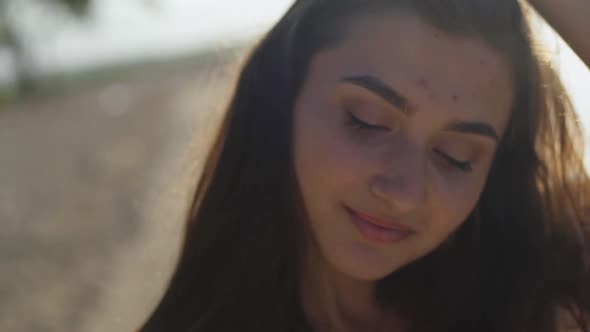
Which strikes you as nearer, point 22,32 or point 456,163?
point 456,163

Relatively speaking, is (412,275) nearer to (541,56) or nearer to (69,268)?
(541,56)

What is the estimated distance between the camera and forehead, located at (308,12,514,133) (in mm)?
1372

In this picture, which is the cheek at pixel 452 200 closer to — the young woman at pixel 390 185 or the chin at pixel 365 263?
the young woman at pixel 390 185

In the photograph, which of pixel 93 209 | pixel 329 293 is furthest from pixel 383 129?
pixel 93 209

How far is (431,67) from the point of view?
138 centimetres

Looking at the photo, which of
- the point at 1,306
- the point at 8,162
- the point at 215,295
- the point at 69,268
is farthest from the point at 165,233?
the point at 215,295

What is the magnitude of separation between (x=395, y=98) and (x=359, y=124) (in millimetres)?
76

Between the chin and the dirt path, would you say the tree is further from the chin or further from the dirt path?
the chin

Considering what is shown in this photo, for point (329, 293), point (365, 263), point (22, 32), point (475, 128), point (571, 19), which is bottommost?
point (22, 32)

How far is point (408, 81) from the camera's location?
54.3 inches

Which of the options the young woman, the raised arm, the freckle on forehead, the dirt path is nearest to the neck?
the young woman

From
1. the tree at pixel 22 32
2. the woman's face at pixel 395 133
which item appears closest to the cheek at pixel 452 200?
the woman's face at pixel 395 133

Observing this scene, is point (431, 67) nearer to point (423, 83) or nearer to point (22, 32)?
point (423, 83)

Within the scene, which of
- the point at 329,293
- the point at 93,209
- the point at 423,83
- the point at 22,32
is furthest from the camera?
the point at 22,32
